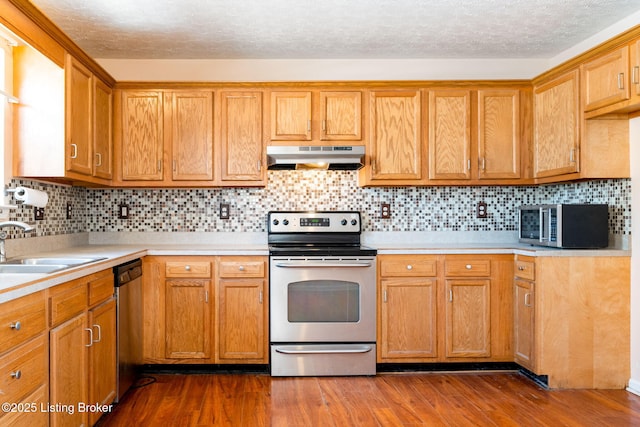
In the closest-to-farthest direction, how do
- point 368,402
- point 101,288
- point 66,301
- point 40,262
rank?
point 66,301
point 101,288
point 40,262
point 368,402

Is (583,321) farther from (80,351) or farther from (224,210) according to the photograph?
(80,351)

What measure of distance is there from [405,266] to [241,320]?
4.03 ft

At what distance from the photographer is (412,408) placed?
2.68 m

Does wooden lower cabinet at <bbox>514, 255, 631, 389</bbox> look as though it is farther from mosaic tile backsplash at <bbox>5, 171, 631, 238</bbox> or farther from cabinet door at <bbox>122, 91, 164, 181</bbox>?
cabinet door at <bbox>122, 91, 164, 181</bbox>

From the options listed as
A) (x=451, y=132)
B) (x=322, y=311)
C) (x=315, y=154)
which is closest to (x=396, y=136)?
(x=451, y=132)

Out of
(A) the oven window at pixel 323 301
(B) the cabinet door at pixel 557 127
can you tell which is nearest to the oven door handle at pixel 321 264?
(A) the oven window at pixel 323 301

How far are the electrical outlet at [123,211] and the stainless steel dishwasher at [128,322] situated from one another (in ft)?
2.70

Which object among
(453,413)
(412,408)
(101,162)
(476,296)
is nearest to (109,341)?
(101,162)

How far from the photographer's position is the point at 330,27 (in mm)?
3170

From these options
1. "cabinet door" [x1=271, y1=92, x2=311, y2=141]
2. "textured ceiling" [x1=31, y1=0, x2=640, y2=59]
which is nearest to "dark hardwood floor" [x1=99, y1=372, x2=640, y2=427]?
"cabinet door" [x1=271, y1=92, x2=311, y2=141]

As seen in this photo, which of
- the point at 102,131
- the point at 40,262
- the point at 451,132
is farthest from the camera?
the point at 451,132

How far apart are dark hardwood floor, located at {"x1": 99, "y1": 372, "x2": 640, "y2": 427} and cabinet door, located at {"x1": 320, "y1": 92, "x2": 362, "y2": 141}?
1.79 m

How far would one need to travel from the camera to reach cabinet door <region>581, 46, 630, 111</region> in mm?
2713

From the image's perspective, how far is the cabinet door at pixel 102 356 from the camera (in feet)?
7.58
